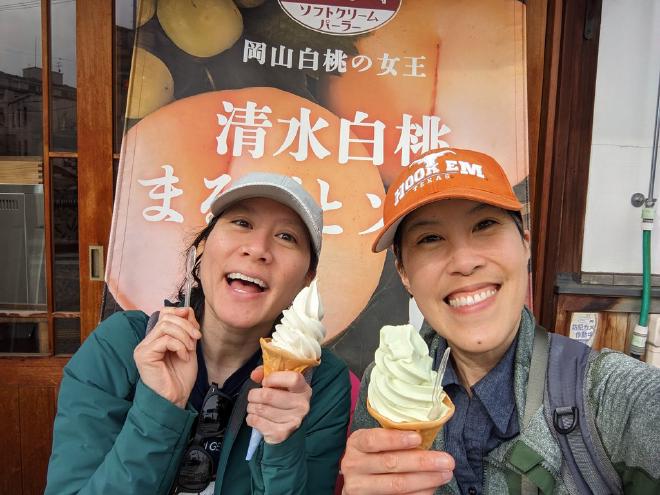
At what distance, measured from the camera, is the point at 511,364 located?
5.76 feet

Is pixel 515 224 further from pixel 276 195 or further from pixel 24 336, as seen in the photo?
pixel 24 336

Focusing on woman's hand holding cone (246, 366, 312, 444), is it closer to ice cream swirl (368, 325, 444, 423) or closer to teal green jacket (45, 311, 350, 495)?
teal green jacket (45, 311, 350, 495)

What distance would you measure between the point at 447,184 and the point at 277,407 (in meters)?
0.99

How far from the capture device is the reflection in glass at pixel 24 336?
377 cm

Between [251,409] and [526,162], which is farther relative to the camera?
[526,162]

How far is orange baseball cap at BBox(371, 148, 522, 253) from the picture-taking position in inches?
64.3

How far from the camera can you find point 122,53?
3.65 meters

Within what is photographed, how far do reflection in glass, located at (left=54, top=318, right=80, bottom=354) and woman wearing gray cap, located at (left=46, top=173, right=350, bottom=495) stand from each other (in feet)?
6.49

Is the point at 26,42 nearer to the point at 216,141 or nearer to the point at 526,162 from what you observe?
the point at 216,141

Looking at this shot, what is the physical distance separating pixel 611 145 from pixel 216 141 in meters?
3.06

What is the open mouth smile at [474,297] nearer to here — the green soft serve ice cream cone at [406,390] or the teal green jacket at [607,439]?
the green soft serve ice cream cone at [406,390]

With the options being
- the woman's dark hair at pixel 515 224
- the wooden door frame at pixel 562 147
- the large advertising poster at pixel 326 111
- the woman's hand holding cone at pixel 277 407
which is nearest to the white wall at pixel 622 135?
the wooden door frame at pixel 562 147

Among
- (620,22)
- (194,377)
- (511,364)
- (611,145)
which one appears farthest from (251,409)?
(620,22)

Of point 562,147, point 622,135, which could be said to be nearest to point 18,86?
point 562,147
